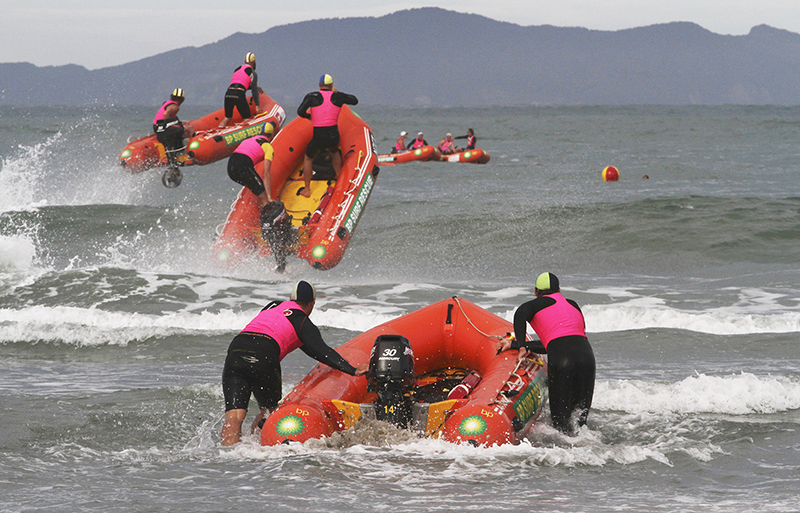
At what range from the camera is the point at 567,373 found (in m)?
5.06

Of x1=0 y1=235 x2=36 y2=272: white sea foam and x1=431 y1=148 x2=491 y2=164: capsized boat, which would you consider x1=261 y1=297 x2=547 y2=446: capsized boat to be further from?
x1=431 y1=148 x2=491 y2=164: capsized boat

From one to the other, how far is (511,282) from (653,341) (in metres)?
3.38

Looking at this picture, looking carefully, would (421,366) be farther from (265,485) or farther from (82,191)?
(82,191)

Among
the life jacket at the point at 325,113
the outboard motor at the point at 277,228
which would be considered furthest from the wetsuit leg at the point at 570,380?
the life jacket at the point at 325,113

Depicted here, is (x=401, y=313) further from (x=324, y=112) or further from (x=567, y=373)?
(x=567, y=373)

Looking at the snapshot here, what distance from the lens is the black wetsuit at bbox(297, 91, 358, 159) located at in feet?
32.0

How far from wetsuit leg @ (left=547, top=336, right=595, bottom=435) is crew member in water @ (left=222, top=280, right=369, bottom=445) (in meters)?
1.14

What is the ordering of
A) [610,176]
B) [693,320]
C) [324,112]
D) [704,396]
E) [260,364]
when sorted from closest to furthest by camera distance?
[260,364] → [704,396] → [693,320] → [324,112] → [610,176]

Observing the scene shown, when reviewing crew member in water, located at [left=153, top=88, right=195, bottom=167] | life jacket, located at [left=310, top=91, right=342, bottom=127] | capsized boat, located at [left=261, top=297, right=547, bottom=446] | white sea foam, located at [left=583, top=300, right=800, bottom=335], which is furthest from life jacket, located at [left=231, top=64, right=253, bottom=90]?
capsized boat, located at [left=261, top=297, right=547, bottom=446]

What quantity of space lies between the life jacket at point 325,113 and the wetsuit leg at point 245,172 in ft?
3.22

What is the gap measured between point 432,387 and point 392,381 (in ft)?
3.10

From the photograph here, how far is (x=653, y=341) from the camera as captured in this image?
7.79 meters

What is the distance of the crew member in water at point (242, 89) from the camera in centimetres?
1139

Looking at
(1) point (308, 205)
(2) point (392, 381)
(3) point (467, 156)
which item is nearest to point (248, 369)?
(2) point (392, 381)
